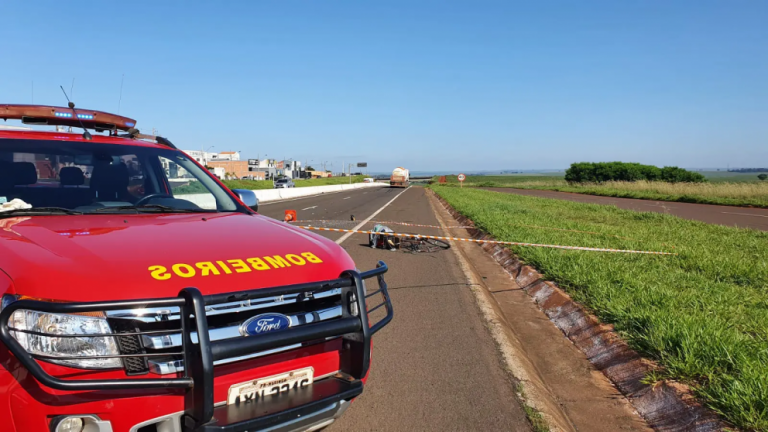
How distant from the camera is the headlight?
2053 millimetres

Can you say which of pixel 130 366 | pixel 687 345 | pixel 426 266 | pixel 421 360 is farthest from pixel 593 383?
pixel 426 266

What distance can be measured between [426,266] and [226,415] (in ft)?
22.9

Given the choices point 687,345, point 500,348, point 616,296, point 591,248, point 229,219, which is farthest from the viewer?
point 591,248

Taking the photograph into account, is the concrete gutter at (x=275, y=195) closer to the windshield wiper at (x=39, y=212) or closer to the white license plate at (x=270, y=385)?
the windshield wiper at (x=39, y=212)

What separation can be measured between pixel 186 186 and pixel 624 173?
64.9 meters

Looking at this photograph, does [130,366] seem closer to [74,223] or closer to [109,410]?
[109,410]

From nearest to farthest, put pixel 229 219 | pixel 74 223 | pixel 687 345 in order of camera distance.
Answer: pixel 74 223, pixel 229 219, pixel 687 345

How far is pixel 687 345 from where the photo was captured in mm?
4188

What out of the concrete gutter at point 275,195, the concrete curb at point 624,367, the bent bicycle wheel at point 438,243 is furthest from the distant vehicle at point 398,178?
the concrete curb at point 624,367

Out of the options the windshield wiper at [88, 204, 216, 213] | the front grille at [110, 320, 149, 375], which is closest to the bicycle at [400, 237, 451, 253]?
the windshield wiper at [88, 204, 216, 213]

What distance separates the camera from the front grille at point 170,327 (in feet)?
7.15

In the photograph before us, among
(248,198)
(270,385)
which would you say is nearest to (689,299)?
(248,198)

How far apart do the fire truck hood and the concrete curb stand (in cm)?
251

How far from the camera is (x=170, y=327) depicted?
2.25 metres
